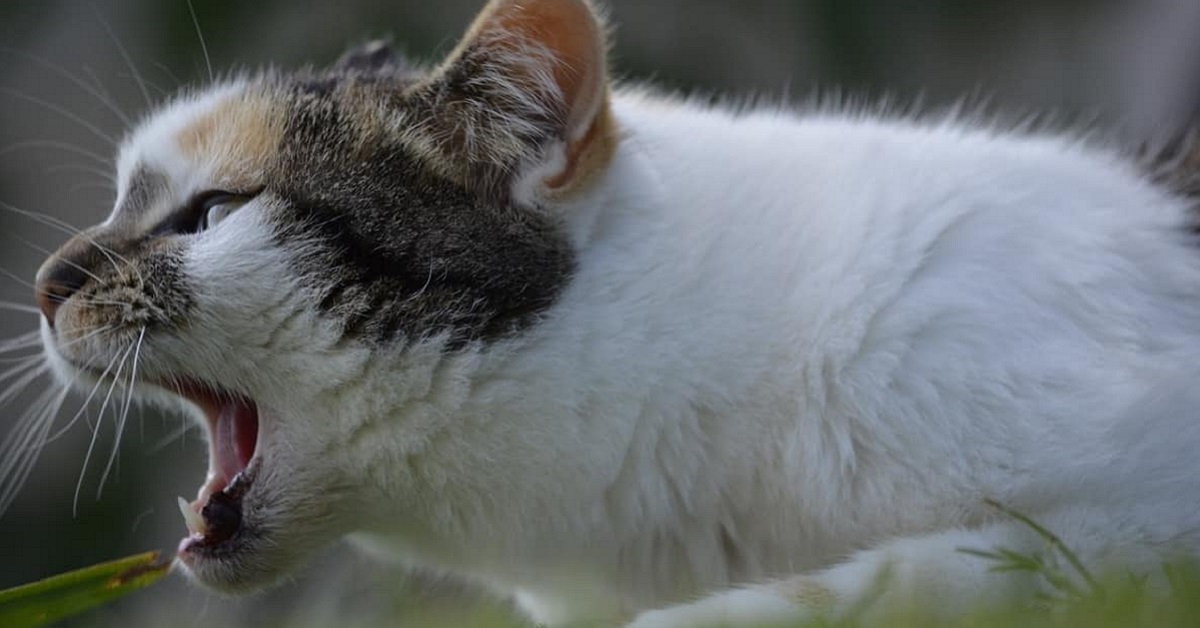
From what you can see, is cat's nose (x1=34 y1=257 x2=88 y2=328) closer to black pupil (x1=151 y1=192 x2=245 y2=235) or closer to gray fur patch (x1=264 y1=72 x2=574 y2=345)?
black pupil (x1=151 y1=192 x2=245 y2=235)

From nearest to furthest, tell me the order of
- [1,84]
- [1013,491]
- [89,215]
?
1. [1013,491]
2. [89,215]
3. [1,84]

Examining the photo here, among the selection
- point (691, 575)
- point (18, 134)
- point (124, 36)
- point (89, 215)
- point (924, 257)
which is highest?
point (124, 36)

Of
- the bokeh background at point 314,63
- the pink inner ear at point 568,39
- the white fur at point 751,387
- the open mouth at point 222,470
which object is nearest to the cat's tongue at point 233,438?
the open mouth at point 222,470

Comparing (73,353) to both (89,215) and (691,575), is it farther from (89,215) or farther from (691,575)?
(89,215)

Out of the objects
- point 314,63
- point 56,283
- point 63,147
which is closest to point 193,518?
point 56,283

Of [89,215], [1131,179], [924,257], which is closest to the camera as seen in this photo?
[924,257]

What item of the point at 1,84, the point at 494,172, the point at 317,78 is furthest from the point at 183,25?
the point at 494,172

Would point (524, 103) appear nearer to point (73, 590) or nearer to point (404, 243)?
point (404, 243)
